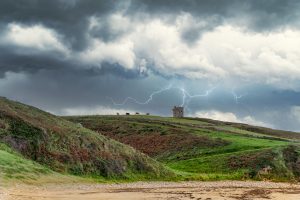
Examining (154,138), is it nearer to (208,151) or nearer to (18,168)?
(208,151)

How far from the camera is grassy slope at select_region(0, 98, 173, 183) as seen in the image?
69.4 meters

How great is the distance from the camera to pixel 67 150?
239 feet

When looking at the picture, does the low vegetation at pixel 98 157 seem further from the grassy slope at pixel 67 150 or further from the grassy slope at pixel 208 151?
the grassy slope at pixel 208 151

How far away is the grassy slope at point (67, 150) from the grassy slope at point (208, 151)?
25.5 feet

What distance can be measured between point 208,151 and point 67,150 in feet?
130

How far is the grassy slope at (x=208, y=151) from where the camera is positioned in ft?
276

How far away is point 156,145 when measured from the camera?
394 ft

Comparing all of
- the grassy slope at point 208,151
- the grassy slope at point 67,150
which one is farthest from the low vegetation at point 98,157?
the grassy slope at point 208,151

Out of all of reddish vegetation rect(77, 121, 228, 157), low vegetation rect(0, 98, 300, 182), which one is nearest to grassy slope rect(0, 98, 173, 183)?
low vegetation rect(0, 98, 300, 182)

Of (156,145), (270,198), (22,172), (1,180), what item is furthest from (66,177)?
(156,145)

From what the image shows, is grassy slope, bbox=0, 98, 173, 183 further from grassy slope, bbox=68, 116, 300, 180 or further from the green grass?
grassy slope, bbox=68, 116, 300, 180

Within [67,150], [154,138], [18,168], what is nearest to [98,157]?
[67,150]

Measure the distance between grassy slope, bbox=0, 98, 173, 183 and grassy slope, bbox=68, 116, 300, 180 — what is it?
306 inches

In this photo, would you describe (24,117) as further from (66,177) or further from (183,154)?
(183,154)
